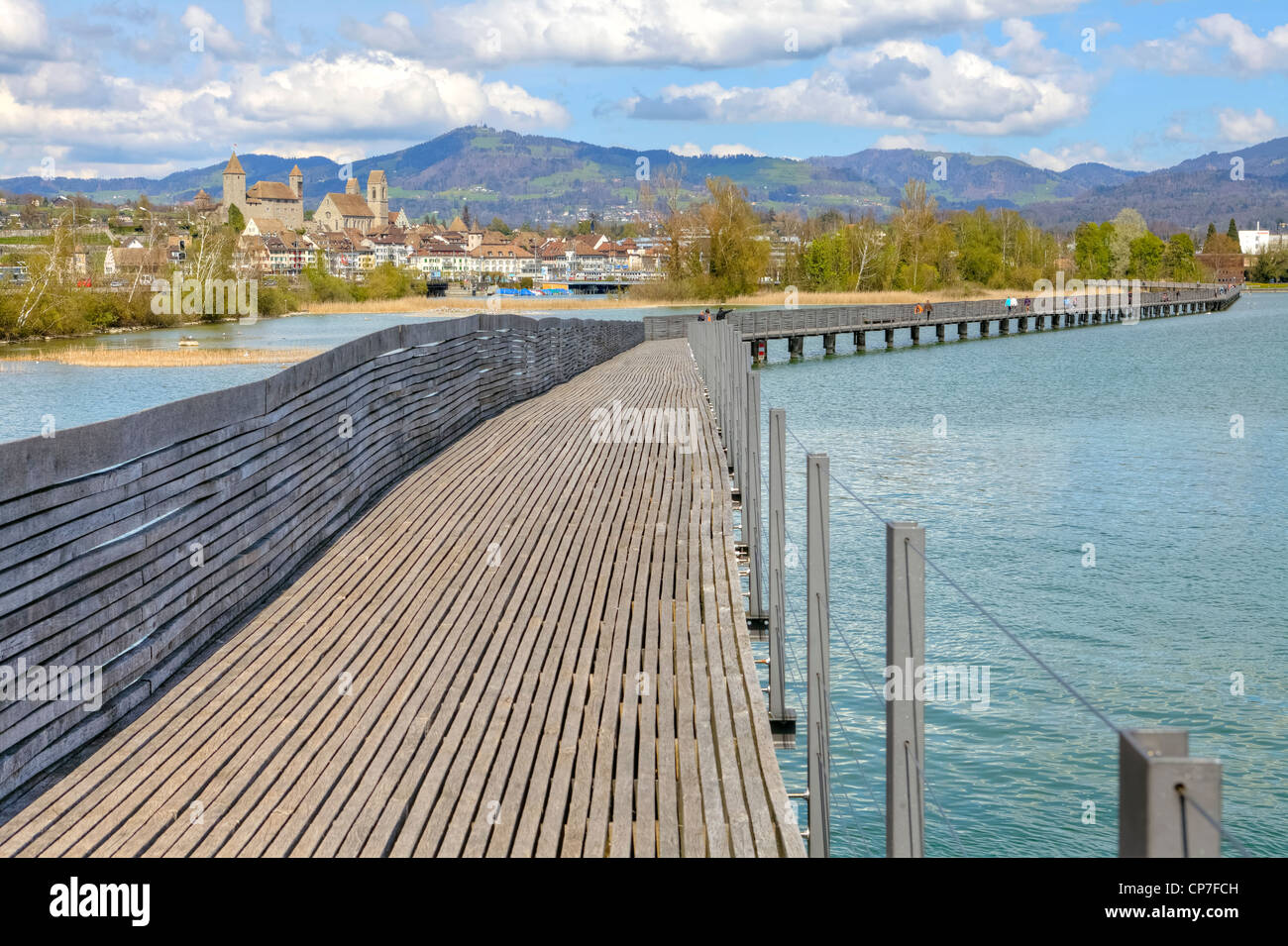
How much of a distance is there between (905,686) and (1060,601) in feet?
36.5

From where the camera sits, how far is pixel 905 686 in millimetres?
3322

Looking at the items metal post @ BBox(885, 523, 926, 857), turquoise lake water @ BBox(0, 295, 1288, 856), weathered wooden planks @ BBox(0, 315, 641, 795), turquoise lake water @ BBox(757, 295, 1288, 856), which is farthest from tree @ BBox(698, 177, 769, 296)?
metal post @ BBox(885, 523, 926, 857)

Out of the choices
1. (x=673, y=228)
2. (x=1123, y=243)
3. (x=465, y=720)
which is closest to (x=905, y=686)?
(x=465, y=720)

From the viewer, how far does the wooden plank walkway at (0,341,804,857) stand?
12.9 feet

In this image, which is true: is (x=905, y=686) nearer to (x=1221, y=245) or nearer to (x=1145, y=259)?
(x=1145, y=259)

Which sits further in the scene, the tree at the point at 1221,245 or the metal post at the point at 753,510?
the tree at the point at 1221,245

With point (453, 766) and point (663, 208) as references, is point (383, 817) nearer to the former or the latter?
point (453, 766)

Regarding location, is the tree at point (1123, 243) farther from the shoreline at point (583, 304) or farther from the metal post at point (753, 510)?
the metal post at point (753, 510)

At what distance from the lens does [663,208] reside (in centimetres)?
9625

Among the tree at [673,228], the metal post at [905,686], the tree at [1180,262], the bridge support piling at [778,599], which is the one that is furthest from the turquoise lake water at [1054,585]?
the tree at [1180,262]

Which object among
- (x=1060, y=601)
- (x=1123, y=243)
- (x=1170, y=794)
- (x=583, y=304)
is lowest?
(x=1060, y=601)

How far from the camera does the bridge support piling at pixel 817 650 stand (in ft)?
16.2

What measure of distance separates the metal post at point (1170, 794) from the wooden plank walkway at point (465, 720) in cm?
195

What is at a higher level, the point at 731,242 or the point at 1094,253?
the point at 1094,253
